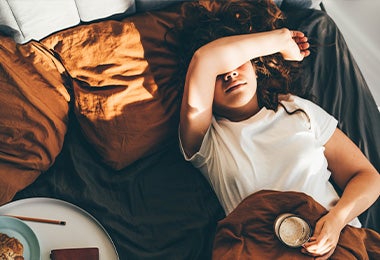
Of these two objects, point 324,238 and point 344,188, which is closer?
point 324,238

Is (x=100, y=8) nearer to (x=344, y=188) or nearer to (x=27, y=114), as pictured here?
(x=27, y=114)

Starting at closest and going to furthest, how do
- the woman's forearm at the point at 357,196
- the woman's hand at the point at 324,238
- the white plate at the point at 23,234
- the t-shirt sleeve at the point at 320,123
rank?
the white plate at the point at 23,234 → the woman's hand at the point at 324,238 → the woman's forearm at the point at 357,196 → the t-shirt sleeve at the point at 320,123

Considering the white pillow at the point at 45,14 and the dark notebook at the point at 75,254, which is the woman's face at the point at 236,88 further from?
the dark notebook at the point at 75,254

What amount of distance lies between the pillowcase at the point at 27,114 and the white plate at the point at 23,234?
11 cm

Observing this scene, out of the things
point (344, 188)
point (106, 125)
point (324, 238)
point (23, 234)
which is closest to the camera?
point (23, 234)

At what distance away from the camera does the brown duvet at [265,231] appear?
1053 mm

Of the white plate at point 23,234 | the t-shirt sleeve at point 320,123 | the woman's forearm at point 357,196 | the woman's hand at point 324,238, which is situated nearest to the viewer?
the white plate at point 23,234

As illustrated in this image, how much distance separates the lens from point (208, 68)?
1152 millimetres

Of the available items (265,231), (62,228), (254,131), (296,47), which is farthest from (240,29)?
(62,228)

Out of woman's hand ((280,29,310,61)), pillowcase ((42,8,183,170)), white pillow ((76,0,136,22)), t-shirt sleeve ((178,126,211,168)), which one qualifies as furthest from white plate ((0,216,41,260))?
woman's hand ((280,29,310,61))

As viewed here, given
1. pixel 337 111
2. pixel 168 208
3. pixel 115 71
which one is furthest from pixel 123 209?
pixel 337 111

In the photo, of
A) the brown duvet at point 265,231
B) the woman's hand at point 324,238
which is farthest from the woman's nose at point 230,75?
the woman's hand at point 324,238

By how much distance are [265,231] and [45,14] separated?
2.63ft

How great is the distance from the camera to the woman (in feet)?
3.82
